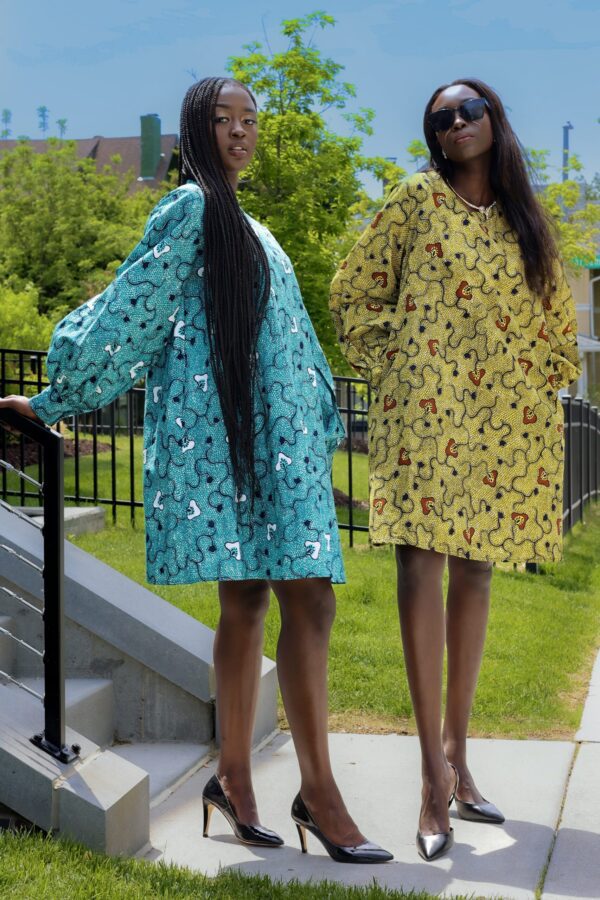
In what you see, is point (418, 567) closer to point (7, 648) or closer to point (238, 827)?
point (238, 827)

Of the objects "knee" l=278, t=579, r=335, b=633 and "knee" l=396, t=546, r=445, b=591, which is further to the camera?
"knee" l=396, t=546, r=445, b=591

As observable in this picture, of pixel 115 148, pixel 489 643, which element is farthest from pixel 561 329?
pixel 115 148

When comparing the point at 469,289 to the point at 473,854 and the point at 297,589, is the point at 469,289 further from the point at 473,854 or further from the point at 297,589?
the point at 473,854

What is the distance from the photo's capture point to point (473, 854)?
3.13 metres

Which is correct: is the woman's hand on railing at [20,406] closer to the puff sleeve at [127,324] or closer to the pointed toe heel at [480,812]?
the puff sleeve at [127,324]

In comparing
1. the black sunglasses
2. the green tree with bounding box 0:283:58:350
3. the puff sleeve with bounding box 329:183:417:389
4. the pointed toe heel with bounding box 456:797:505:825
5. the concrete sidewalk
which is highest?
the green tree with bounding box 0:283:58:350

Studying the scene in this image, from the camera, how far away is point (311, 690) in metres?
3.01

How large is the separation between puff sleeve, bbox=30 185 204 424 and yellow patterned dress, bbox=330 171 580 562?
1.91ft

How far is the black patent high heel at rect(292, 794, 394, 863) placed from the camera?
303cm

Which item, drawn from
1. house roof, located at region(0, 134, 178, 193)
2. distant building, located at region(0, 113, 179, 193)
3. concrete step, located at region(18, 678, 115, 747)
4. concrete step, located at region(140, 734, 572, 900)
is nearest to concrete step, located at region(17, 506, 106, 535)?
concrete step, located at region(18, 678, 115, 747)

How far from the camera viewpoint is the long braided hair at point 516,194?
3.37 meters

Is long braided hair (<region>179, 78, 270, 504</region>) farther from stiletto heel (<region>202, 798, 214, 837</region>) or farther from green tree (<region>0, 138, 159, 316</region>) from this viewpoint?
green tree (<region>0, 138, 159, 316</region>)

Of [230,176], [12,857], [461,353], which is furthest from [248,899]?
[230,176]

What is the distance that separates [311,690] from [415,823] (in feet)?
2.30
